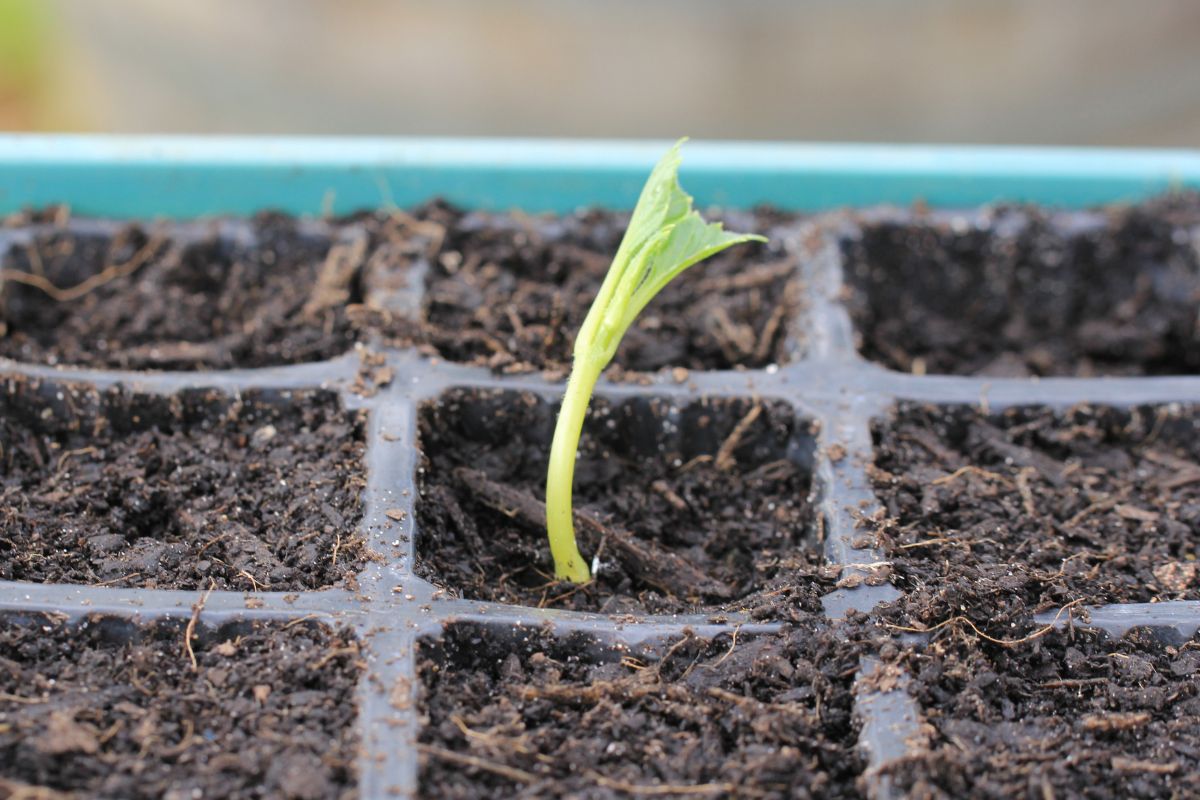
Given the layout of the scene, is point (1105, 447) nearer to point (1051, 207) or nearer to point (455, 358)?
point (1051, 207)

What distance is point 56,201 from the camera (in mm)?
1390

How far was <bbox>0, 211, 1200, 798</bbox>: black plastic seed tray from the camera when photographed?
0.83 metres

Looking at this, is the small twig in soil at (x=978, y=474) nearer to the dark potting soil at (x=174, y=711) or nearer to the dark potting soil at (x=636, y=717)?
the dark potting soil at (x=636, y=717)

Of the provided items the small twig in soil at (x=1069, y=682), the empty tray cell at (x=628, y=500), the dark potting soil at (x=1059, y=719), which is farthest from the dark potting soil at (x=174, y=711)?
the small twig in soil at (x=1069, y=682)

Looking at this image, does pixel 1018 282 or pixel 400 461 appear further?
pixel 1018 282

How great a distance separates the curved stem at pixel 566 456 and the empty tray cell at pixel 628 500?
0.14 ft

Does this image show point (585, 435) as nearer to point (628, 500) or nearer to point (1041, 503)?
point (628, 500)

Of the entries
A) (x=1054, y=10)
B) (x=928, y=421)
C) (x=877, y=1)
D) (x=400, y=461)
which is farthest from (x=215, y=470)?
(x=1054, y=10)

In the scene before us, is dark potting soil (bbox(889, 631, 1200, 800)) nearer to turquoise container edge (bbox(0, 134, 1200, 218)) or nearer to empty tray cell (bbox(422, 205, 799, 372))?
empty tray cell (bbox(422, 205, 799, 372))

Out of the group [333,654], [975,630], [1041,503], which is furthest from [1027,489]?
[333,654]

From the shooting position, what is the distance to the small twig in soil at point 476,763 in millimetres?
771

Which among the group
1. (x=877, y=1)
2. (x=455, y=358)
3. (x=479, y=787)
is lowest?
(x=479, y=787)

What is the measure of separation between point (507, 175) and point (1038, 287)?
2.06 ft

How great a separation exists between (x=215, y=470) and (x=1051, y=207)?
1.00 m
